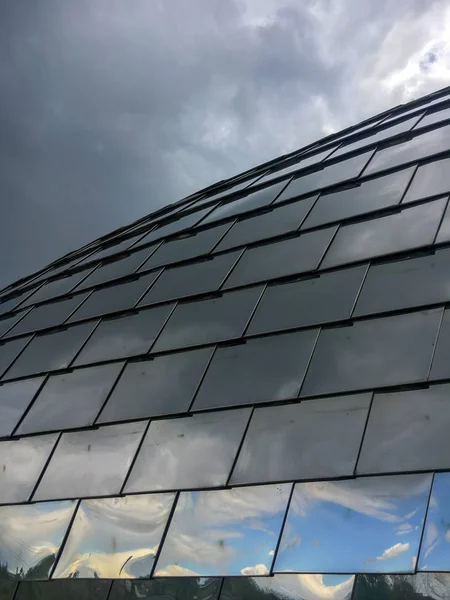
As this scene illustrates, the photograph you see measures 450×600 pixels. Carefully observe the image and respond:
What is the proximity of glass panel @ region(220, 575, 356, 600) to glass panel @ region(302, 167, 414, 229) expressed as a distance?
7.94 m

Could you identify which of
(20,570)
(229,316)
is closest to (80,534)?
(20,570)

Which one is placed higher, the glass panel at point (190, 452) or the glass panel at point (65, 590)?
the glass panel at point (190, 452)

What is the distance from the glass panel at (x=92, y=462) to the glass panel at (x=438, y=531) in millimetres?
4749

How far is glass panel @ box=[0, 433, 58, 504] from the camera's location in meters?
10.6

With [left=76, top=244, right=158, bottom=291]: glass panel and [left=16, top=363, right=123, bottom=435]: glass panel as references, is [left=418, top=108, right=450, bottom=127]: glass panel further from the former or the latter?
[left=16, top=363, right=123, bottom=435]: glass panel

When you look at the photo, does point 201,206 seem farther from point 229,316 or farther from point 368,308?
point 368,308

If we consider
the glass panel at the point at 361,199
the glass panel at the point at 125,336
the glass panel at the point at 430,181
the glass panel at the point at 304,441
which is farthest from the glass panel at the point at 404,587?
the glass panel at the point at 361,199

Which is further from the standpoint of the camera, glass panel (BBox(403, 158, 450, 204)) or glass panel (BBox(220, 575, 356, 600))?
glass panel (BBox(403, 158, 450, 204))

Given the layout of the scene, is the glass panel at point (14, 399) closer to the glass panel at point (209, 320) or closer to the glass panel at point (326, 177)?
the glass panel at point (209, 320)

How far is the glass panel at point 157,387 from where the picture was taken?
1023 centimetres

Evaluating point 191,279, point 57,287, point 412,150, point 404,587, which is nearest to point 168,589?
point 404,587

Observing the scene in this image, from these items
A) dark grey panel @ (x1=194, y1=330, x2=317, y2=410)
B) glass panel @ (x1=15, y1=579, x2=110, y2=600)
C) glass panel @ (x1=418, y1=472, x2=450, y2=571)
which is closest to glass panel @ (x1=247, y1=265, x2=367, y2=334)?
dark grey panel @ (x1=194, y1=330, x2=317, y2=410)

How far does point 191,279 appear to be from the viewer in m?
13.8

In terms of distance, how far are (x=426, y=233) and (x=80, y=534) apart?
7.70 m
